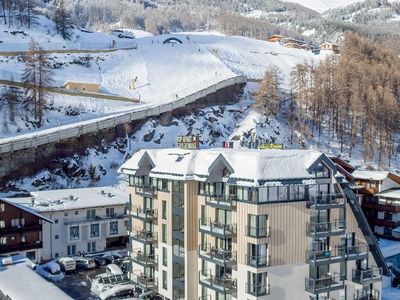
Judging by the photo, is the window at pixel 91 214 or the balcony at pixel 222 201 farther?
the window at pixel 91 214

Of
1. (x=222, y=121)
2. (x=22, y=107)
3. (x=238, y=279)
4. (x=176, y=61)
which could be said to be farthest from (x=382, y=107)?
(x=238, y=279)

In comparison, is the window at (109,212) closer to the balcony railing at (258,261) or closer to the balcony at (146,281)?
the balcony at (146,281)

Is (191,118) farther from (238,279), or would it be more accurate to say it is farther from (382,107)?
(238,279)

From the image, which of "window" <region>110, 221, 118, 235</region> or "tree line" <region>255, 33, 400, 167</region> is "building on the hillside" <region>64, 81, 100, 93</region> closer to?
"tree line" <region>255, 33, 400, 167</region>

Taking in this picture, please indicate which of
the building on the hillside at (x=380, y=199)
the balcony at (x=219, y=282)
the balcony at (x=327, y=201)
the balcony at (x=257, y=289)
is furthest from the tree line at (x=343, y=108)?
the balcony at (x=257, y=289)

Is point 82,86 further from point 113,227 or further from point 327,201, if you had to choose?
point 327,201

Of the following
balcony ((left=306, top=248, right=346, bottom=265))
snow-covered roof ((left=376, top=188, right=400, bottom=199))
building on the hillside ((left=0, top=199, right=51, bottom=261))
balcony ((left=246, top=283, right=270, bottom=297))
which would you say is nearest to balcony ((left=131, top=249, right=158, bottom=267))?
→ balcony ((left=246, top=283, right=270, bottom=297))
